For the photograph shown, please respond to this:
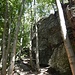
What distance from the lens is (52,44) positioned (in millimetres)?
13352

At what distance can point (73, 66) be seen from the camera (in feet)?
12.7

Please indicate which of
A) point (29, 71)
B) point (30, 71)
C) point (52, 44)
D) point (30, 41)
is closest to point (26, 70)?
point (29, 71)

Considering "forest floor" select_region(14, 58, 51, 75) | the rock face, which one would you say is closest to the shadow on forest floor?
"forest floor" select_region(14, 58, 51, 75)

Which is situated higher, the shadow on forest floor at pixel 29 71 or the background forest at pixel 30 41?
the background forest at pixel 30 41

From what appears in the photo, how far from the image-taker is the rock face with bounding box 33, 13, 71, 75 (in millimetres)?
10633

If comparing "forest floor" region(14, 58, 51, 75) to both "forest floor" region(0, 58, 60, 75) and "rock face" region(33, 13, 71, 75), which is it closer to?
"forest floor" region(0, 58, 60, 75)

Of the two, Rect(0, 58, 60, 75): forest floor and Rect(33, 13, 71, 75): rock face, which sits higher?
Rect(33, 13, 71, 75): rock face

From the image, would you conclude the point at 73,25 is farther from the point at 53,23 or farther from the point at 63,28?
the point at 53,23

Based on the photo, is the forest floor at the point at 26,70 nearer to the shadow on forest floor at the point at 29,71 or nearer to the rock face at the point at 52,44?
the shadow on forest floor at the point at 29,71

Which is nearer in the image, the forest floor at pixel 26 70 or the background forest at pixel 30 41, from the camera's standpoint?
the background forest at pixel 30 41

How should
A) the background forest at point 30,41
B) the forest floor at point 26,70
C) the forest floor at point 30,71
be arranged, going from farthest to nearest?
the forest floor at point 26,70 < the forest floor at point 30,71 < the background forest at point 30,41

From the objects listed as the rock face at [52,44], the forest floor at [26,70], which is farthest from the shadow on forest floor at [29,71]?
the rock face at [52,44]

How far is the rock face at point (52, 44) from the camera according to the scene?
10.6 meters

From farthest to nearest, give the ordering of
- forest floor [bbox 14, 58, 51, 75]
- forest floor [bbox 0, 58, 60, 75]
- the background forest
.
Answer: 1. forest floor [bbox 14, 58, 51, 75]
2. forest floor [bbox 0, 58, 60, 75]
3. the background forest
